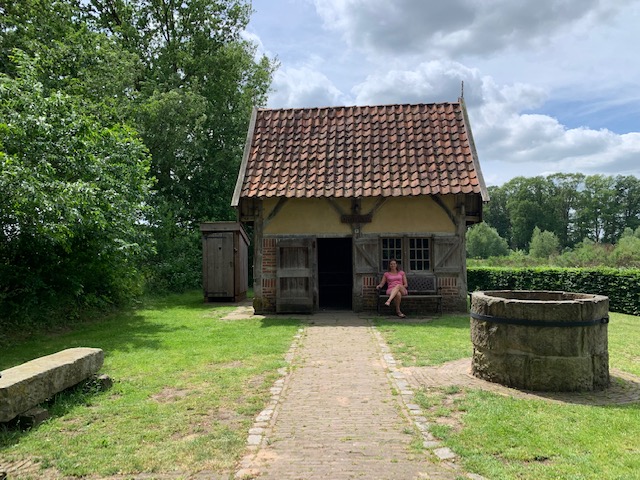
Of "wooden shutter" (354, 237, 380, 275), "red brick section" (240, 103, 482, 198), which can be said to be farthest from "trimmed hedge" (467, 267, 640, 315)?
"wooden shutter" (354, 237, 380, 275)

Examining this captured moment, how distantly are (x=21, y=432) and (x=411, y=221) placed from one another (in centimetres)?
1009

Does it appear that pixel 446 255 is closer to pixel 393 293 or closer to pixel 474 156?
pixel 393 293

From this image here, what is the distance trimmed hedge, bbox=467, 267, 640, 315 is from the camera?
14.6 metres

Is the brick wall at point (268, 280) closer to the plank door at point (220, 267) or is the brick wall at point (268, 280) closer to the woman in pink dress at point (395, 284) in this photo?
the woman in pink dress at point (395, 284)

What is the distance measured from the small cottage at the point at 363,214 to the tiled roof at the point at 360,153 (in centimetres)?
4

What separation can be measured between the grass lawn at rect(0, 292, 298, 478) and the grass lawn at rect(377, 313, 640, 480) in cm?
204

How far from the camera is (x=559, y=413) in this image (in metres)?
5.06

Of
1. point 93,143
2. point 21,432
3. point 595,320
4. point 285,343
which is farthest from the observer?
point 93,143

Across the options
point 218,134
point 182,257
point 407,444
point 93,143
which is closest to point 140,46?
point 218,134

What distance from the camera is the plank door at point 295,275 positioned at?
1269 cm

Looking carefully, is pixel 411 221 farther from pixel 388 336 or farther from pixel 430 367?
pixel 430 367

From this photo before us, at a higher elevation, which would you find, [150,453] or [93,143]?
[93,143]

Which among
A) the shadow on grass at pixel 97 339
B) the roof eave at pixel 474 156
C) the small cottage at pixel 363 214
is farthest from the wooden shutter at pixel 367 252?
the shadow on grass at pixel 97 339

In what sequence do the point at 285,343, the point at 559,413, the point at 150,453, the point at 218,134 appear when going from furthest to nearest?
the point at 218,134
the point at 285,343
the point at 559,413
the point at 150,453
